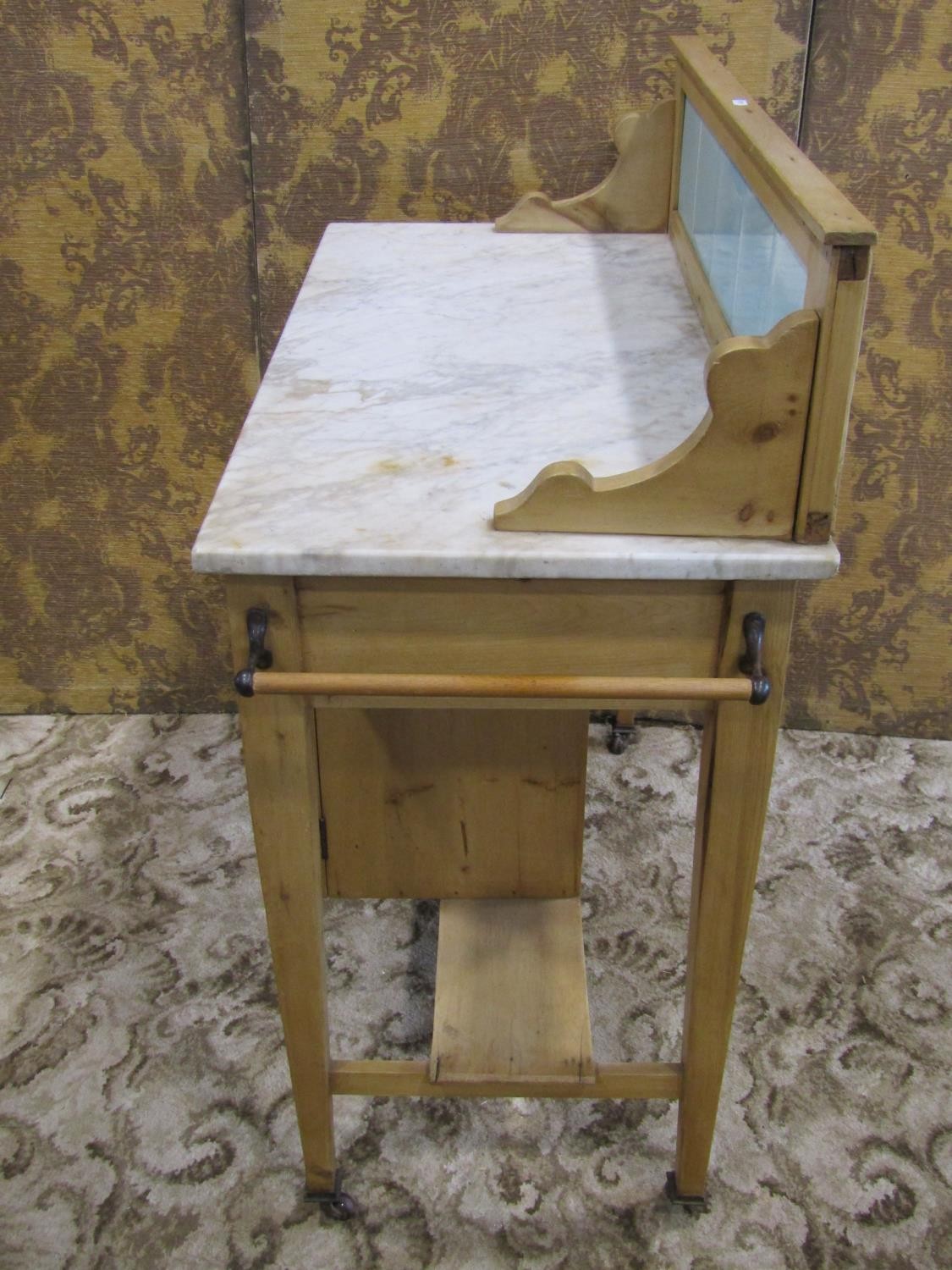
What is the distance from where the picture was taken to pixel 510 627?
3.32 ft

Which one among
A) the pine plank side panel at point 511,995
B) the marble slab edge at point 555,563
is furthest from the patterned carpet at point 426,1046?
the marble slab edge at point 555,563

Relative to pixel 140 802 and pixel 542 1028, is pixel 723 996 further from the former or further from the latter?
pixel 140 802

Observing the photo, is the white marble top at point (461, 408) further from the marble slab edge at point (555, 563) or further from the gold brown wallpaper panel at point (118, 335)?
the gold brown wallpaper panel at point (118, 335)

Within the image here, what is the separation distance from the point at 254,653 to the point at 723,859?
476 millimetres

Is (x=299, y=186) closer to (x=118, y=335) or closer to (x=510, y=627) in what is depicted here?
(x=118, y=335)

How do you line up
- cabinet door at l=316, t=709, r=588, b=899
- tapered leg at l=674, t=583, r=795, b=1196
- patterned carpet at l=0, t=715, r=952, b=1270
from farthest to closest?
cabinet door at l=316, t=709, r=588, b=899, patterned carpet at l=0, t=715, r=952, b=1270, tapered leg at l=674, t=583, r=795, b=1196

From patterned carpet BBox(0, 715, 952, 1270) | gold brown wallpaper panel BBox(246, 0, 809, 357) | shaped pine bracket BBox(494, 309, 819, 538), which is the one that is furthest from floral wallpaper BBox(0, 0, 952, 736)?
shaped pine bracket BBox(494, 309, 819, 538)

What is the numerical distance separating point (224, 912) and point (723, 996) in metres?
0.81

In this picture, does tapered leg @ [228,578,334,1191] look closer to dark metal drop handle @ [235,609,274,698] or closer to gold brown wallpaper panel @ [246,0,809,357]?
dark metal drop handle @ [235,609,274,698]

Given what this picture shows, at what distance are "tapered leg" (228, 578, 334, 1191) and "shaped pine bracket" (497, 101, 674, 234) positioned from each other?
807 millimetres

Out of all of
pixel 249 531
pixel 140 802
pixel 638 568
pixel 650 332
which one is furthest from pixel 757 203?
pixel 140 802

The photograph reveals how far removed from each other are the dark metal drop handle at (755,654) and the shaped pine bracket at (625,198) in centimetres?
81

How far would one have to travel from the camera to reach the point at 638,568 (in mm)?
951

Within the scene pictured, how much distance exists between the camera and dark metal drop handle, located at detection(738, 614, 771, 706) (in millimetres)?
964
